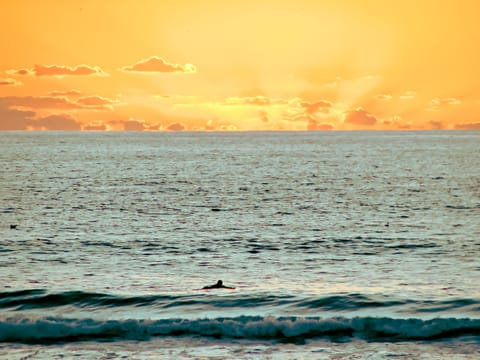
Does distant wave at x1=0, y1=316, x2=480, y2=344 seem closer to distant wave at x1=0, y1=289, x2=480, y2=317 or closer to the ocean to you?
the ocean

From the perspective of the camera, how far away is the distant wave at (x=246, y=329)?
2472cm

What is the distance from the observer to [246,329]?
2553 cm

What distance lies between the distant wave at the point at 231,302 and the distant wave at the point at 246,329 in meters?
1.89

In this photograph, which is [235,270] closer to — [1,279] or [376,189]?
[1,279]

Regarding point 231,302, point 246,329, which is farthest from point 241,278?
point 246,329

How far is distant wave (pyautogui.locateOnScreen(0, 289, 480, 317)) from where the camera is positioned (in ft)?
92.5

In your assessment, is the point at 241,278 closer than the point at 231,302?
No

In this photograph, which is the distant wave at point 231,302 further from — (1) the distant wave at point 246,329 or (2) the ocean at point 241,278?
(1) the distant wave at point 246,329

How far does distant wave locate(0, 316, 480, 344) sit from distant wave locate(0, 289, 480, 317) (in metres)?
1.89

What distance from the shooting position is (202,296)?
30172 mm

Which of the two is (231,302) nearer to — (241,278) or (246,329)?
(246,329)

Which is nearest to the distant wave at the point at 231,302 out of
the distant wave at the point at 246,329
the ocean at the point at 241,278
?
the ocean at the point at 241,278

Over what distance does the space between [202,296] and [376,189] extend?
57763mm

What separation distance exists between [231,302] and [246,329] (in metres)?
3.69
